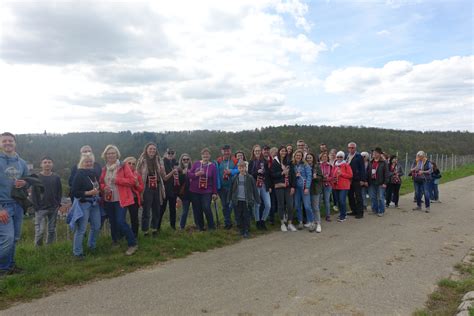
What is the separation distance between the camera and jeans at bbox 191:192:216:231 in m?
7.71

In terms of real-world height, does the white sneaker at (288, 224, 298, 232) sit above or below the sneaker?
below

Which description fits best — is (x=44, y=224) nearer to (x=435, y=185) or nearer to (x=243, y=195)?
(x=243, y=195)

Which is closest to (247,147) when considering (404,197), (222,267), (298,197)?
(404,197)

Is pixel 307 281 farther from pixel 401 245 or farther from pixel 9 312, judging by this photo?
pixel 9 312

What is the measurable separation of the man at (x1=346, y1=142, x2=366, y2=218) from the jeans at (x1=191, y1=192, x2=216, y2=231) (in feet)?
14.2

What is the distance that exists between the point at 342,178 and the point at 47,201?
6958mm

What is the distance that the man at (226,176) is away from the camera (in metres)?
8.27

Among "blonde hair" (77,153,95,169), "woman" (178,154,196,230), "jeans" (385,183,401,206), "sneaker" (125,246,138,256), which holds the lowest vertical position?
"sneaker" (125,246,138,256)

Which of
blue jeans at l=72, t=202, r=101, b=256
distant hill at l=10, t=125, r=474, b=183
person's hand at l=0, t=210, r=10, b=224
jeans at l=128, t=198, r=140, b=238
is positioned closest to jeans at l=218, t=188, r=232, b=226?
jeans at l=128, t=198, r=140, b=238

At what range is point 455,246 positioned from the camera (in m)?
6.85

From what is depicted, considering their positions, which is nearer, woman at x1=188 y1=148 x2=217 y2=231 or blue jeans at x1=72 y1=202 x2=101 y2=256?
blue jeans at x1=72 y1=202 x2=101 y2=256

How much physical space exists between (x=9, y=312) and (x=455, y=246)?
733 centimetres

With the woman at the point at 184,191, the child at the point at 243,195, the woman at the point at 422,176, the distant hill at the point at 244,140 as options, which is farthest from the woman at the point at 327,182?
the distant hill at the point at 244,140

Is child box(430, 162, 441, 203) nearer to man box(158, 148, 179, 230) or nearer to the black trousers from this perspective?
the black trousers
